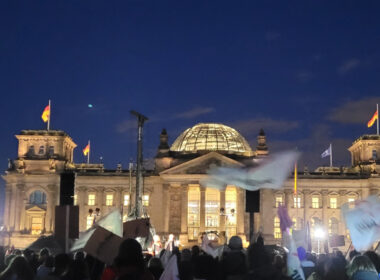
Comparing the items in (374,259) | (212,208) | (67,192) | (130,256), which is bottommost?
(374,259)

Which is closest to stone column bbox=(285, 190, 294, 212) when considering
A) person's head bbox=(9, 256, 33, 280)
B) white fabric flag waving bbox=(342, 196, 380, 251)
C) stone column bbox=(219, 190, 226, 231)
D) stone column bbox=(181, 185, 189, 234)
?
stone column bbox=(219, 190, 226, 231)

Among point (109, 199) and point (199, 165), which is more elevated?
point (199, 165)

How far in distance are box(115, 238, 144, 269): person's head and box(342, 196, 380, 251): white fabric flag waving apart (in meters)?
8.77

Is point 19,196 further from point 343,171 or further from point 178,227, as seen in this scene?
point 343,171

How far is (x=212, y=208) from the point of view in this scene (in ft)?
280

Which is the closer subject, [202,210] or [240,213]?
[202,210]

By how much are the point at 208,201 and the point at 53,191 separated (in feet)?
72.8

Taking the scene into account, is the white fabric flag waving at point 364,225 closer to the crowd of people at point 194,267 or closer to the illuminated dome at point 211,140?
the crowd of people at point 194,267

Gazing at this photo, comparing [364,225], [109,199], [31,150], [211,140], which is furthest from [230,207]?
[364,225]

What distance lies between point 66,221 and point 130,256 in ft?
35.1

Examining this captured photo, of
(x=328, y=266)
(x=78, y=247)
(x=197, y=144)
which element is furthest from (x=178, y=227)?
(x=328, y=266)

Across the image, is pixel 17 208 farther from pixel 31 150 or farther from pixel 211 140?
pixel 211 140

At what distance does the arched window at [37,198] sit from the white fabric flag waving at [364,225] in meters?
74.5

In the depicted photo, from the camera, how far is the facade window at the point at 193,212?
84.0 meters
